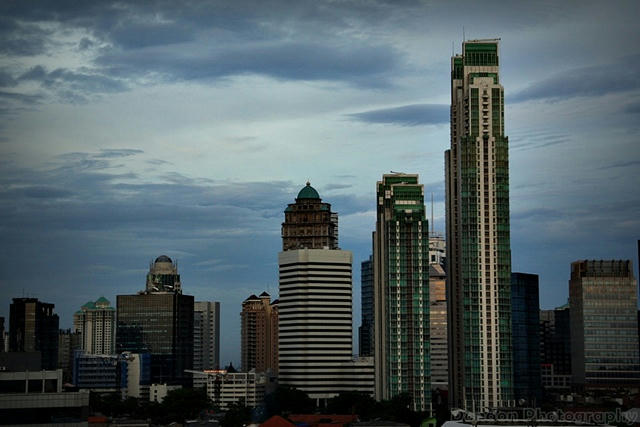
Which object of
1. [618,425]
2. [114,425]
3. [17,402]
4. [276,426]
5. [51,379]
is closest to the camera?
[17,402]

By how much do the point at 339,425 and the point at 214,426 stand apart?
829 inches

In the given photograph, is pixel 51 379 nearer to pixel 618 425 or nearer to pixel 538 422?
pixel 538 422

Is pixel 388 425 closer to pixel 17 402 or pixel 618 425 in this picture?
pixel 618 425

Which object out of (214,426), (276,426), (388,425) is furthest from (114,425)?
(388,425)

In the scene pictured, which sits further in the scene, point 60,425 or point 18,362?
point 18,362

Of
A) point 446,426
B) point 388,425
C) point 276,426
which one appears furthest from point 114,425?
point 446,426

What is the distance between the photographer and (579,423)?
124 meters

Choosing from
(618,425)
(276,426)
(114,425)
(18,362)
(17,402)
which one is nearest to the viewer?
(17,402)

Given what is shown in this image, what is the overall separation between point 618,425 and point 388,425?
170 feet

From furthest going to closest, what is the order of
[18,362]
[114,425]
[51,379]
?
[114,425]
[18,362]
[51,379]

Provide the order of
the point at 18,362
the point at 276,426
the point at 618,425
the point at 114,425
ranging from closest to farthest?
the point at 18,362, the point at 618,425, the point at 276,426, the point at 114,425

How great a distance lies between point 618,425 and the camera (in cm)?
13775

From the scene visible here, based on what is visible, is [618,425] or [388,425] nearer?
[618,425]

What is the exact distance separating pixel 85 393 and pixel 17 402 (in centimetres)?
614
